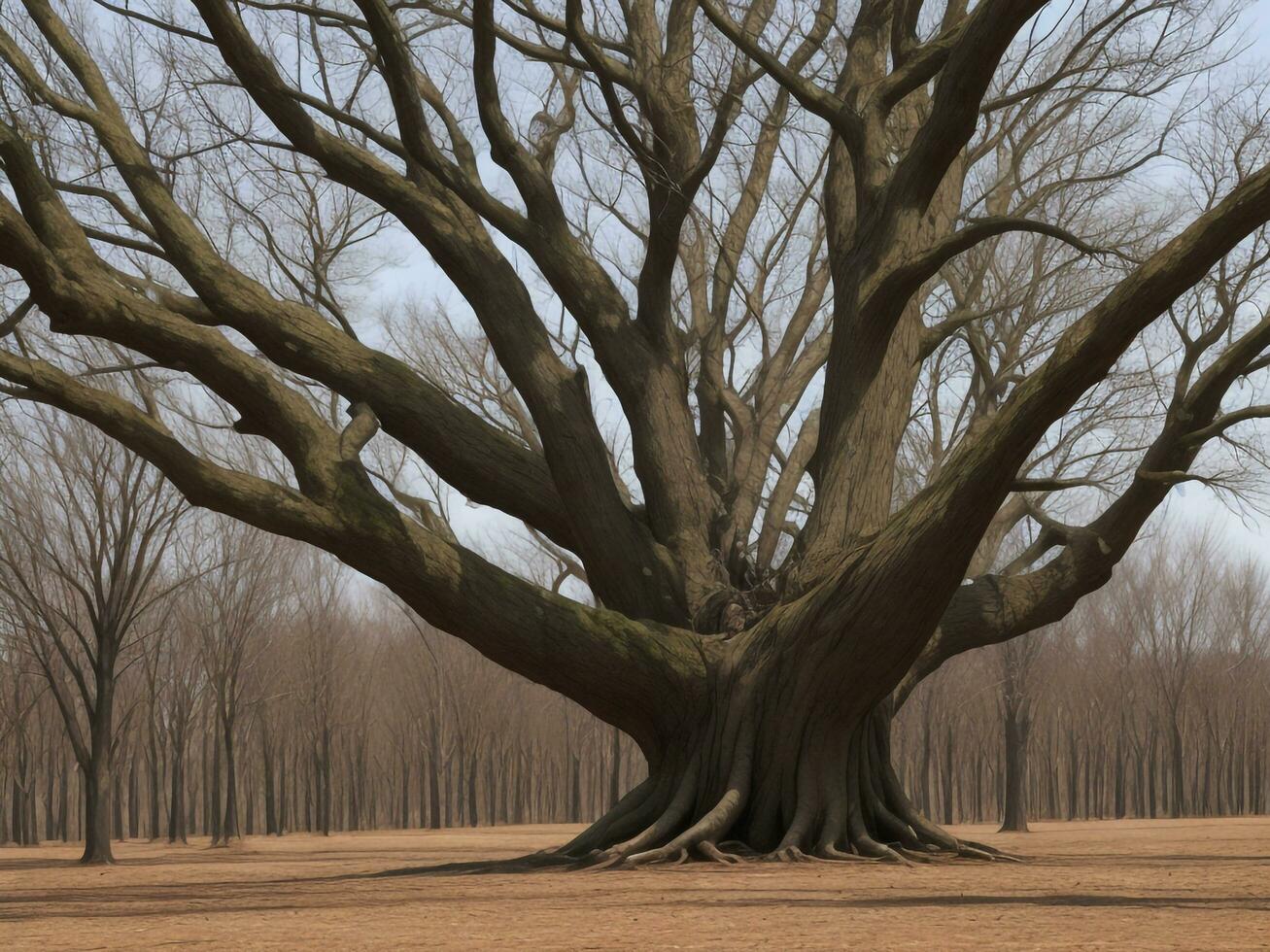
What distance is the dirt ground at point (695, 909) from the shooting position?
525cm

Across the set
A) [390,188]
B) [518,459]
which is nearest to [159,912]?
[518,459]

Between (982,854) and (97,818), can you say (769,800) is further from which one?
(97,818)

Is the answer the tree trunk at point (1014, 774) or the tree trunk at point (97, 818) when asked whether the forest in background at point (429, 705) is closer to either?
the tree trunk at point (1014, 774)

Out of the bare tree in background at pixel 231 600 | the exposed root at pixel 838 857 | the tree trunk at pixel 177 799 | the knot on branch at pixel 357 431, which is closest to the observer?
the exposed root at pixel 838 857

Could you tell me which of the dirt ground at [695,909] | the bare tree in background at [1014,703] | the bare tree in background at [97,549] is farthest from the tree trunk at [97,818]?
the bare tree in background at [1014,703]

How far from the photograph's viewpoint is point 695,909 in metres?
6.47

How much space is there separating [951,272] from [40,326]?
11564 millimetres

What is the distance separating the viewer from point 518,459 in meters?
12.0

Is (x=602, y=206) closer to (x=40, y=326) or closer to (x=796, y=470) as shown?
(x=796, y=470)

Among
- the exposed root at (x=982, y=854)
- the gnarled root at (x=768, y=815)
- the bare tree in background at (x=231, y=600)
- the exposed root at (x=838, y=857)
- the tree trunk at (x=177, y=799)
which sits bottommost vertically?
the tree trunk at (x=177, y=799)


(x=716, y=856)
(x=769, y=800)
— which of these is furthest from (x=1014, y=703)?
(x=716, y=856)

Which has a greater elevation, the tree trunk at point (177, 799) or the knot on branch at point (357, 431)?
the knot on branch at point (357, 431)

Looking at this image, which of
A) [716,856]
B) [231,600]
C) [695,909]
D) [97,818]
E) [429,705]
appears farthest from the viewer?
[429,705]

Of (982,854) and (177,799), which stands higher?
(982,854)
